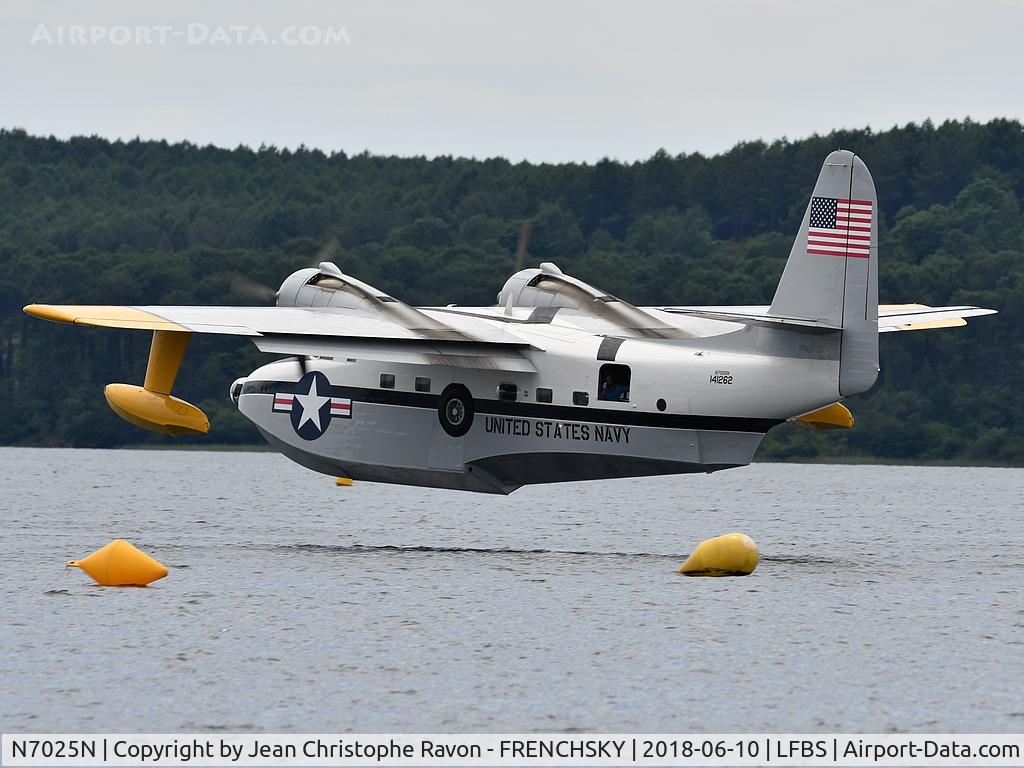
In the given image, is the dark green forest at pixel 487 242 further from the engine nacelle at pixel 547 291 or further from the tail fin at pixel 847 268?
the tail fin at pixel 847 268

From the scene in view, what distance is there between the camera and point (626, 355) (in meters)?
25.5

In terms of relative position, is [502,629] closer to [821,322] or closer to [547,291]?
[821,322]

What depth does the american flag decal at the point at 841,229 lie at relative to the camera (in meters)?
24.3

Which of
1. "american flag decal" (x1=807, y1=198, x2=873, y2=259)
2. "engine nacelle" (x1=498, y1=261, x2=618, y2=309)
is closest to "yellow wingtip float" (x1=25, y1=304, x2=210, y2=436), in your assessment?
"engine nacelle" (x1=498, y1=261, x2=618, y2=309)

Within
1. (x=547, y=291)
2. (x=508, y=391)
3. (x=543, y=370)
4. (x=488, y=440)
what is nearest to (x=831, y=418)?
(x=547, y=291)

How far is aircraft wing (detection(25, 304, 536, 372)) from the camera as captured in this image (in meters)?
25.4

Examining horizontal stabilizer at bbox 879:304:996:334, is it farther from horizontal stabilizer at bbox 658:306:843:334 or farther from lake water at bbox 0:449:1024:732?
lake water at bbox 0:449:1024:732

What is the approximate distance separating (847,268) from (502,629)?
7985 mm

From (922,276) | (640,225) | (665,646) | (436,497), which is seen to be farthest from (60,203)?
(665,646)

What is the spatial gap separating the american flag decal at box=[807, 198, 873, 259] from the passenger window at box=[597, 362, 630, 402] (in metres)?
3.51

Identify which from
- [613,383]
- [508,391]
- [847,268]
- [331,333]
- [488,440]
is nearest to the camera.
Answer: [847,268]
